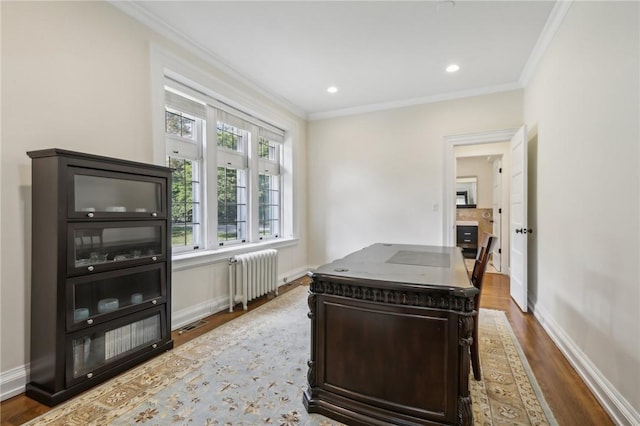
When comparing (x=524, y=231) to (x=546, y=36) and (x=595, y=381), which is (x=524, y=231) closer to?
(x=595, y=381)

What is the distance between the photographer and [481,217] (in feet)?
24.0

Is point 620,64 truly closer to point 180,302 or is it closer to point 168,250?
point 168,250

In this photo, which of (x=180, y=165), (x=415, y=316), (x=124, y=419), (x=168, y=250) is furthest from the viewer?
(x=180, y=165)

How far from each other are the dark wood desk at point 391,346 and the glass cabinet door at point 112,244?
1448 millimetres

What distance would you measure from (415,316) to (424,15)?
2.54m

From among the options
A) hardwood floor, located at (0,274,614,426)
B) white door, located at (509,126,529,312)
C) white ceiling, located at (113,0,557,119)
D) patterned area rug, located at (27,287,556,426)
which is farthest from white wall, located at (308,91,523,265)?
patterned area rug, located at (27,287,556,426)

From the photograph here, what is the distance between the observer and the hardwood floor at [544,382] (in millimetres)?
1662

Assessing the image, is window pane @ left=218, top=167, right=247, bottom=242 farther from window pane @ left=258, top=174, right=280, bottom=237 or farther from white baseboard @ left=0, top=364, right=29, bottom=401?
white baseboard @ left=0, top=364, right=29, bottom=401

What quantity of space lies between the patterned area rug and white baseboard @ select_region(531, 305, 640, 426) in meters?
0.32

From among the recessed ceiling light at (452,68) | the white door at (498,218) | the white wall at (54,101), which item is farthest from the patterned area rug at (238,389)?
the white door at (498,218)

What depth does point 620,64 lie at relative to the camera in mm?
1697

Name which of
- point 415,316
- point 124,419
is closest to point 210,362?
point 124,419

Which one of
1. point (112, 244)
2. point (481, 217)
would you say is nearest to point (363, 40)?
point (112, 244)

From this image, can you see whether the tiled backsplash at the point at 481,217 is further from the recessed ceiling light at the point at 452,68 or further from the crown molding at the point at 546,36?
the recessed ceiling light at the point at 452,68
